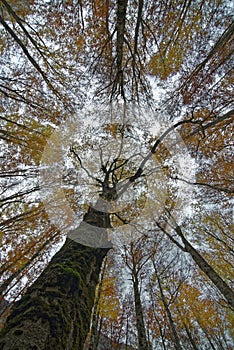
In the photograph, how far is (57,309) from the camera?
150 cm

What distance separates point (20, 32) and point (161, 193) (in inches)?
276

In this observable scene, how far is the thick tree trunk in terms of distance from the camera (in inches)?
47.6

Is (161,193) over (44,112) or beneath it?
over

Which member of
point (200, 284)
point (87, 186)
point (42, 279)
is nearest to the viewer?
point (42, 279)

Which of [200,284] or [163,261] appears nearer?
[163,261]

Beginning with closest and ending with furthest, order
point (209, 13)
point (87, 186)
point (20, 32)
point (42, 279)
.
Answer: point (42, 279) → point (209, 13) → point (20, 32) → point (87, 186)

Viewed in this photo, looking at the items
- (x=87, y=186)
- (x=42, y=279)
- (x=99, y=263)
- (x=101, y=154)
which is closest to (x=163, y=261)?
(x=87, y=186)

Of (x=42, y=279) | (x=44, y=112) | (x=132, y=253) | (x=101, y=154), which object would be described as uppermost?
(x=101, y=154)

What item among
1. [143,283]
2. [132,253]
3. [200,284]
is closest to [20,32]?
[132,253]

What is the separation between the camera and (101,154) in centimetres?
685

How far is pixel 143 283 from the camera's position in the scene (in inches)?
451

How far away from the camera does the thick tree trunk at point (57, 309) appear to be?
1210 mm

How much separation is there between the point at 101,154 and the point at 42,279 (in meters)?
5.31

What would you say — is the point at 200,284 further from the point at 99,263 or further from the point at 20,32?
the point at 20,32
